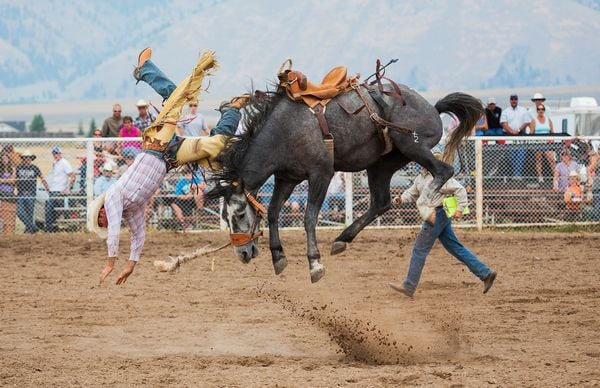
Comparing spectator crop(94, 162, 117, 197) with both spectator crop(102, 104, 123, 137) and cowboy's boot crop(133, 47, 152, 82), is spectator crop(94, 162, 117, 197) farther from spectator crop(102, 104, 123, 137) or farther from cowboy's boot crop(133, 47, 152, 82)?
cowboy's boot crop(133, 47, 152, 82)

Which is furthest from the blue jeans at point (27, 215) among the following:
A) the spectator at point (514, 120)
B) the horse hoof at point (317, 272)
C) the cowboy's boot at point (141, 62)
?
the horse hoof at point (317, 272)

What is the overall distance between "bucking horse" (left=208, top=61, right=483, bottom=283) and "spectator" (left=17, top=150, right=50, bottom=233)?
7.26 m

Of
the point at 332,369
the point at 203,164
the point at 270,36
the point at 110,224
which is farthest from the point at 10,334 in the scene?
the point at 270,36

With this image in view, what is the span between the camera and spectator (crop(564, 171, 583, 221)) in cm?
1591

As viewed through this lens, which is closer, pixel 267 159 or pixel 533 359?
pixel 533 359

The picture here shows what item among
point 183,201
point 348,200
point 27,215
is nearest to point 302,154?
point 183,201

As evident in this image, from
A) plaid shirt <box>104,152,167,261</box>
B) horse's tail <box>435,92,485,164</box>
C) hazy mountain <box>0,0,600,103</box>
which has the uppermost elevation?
horse's tail <box>435,92,485,164</box>

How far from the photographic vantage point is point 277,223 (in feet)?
30.0

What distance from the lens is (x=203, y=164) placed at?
919cm

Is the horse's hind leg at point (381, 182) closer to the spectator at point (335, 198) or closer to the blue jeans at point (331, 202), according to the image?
the spectator at point (335, 198)

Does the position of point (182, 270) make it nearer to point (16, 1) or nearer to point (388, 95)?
point (388, 95)

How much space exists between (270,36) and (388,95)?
87910 mm

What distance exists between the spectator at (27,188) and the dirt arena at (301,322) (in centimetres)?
159


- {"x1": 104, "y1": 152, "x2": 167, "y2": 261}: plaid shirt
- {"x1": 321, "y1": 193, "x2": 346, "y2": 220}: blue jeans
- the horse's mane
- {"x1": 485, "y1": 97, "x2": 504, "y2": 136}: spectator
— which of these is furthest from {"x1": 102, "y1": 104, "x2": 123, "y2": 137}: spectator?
the horse's mane
